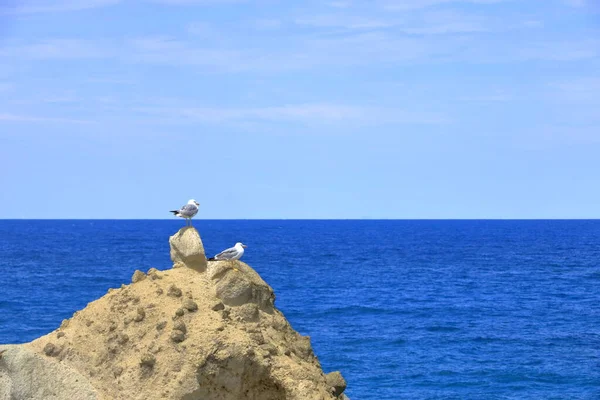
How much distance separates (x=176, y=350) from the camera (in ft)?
45.7

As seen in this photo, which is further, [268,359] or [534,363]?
[534,363]

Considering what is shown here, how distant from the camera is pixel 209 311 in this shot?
14562mm

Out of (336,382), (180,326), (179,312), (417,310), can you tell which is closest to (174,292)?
(179,312)

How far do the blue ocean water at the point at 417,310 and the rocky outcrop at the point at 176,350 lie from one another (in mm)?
17934

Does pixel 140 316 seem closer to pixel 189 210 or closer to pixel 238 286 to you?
pixel 238 286

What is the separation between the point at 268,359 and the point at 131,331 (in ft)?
7.50

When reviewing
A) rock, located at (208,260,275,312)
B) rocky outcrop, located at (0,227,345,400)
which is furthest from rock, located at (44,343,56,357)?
rock, located at (208,260,275,312)

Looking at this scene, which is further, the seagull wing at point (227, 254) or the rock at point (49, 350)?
the seagull wing at point (227, 254)

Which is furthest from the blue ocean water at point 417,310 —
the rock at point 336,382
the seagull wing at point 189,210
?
the seagull wing at point 189,210

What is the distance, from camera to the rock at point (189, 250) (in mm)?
15969

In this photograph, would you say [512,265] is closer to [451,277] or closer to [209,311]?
[451,277]

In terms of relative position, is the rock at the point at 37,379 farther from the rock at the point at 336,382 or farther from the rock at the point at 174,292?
the rock at the point at 336,382

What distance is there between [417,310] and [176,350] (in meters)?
43.0

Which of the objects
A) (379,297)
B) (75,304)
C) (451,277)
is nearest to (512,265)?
(451,277)
